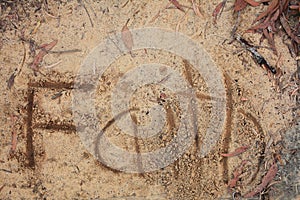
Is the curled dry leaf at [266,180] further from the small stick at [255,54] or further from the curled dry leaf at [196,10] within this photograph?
the curled dry leaf at [196,10]

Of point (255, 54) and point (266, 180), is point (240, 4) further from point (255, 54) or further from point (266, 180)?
point (266, 180)

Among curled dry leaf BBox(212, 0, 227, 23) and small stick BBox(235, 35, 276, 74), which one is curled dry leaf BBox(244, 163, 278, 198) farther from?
curled dry leaf BBox(212, 0, 227, 23)

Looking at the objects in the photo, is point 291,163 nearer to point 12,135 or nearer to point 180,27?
point 180,27

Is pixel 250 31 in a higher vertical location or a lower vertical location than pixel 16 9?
lower

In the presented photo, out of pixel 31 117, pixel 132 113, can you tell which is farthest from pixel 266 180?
pixel 31 117

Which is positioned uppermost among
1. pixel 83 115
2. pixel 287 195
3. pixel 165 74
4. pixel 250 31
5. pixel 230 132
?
pixel 250 31

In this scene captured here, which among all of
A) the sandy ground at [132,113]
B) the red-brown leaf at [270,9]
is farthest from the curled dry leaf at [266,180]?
the red-brown leaf at [270,9]

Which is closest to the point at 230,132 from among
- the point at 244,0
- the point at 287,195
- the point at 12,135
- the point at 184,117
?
the point at 184,117
